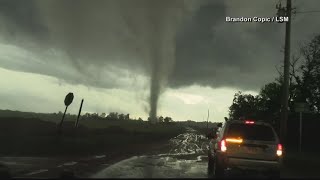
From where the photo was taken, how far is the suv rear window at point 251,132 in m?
16.0

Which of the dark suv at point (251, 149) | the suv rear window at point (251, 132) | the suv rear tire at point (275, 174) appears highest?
the suv rear window at point (251, 132)

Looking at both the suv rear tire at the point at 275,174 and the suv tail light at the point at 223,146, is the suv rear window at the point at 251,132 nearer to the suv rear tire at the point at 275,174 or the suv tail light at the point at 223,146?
the suv tail light at the point at 223,146

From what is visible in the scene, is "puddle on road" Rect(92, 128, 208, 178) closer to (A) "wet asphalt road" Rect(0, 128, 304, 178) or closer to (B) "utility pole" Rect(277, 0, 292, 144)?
(A) "wet asphalt road" Rect(0, 128, 304, 178)

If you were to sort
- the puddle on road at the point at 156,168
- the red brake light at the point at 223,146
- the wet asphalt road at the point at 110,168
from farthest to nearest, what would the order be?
the puddle on road at the point at 156,168 → the wet asphalt road at the point at 110,168 → the red brake light at the point at 223,146

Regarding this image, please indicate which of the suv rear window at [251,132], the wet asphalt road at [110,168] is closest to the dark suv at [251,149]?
the suv rear window at [251,132]

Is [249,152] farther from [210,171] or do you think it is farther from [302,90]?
[302,90]

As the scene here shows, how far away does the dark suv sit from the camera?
51.7 ft

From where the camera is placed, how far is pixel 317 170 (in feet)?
76.4

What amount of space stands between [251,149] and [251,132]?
558 mm

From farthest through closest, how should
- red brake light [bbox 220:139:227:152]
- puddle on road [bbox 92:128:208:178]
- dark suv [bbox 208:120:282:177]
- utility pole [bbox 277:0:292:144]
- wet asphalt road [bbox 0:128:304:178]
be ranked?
utility pole [bbox 277:0:292:144], puddle on road [bbox 92:128:208:178], wet asphalt road [bbox 0:128:304:178], red brake light [bbox 220:139:227:152], dark suv [bbox 208:120:282:177]

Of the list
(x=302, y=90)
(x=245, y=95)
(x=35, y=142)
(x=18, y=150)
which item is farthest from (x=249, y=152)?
(x=245, y=95)

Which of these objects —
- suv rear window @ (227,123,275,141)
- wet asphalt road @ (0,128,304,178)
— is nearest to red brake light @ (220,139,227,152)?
suv rear window @ (227,123,275,141)

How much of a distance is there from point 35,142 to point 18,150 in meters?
5.51

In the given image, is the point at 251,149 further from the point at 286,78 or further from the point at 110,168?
the point at 286,78
